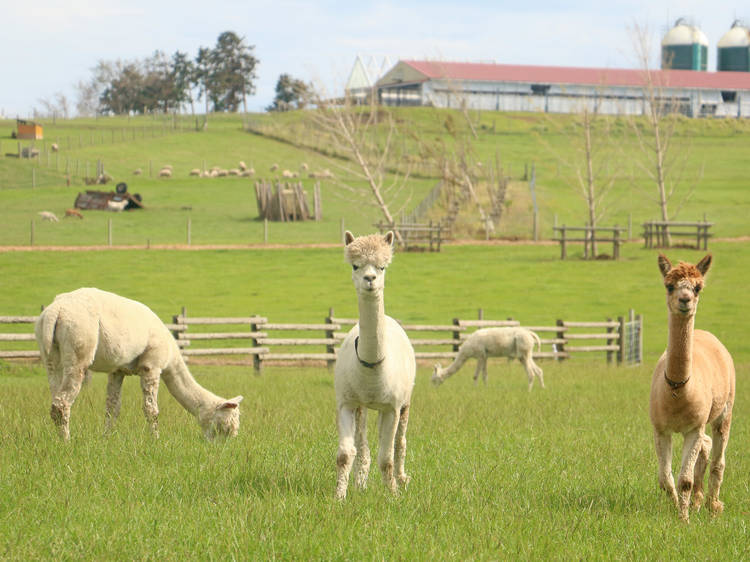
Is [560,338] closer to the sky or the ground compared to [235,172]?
closer to the ground

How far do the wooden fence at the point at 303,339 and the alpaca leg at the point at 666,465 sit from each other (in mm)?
13468

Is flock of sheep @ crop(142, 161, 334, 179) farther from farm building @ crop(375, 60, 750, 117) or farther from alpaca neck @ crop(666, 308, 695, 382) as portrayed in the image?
alpaca neck @ crop(666, 308, 695, 382)

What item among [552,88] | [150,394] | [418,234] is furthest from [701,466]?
[552,88]

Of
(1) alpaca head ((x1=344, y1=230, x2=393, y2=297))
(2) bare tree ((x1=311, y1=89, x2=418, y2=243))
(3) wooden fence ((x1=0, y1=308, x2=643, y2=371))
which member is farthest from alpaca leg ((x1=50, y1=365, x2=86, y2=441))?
(2) bare tree ((x1=311, y1=89, x2=418, y2=243))

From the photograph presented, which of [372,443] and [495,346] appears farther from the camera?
[495,346]

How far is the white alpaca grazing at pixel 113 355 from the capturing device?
10.1 metres

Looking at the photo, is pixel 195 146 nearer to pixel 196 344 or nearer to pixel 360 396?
pixel 196 344

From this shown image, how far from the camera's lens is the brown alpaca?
7164 mm

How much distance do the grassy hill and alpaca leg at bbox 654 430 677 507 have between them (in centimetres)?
3421

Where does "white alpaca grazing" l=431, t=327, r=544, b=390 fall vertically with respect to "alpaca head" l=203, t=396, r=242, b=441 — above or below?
below

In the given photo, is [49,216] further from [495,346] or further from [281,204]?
[495,346]

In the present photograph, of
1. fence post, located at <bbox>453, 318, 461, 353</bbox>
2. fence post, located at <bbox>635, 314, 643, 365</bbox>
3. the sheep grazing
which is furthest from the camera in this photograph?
the sheep grazing

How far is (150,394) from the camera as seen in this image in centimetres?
1084

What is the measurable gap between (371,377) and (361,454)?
2.79 ft
